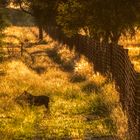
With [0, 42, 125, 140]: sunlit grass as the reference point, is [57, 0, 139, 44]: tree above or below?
above

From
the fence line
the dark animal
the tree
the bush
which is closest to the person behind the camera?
the fence line

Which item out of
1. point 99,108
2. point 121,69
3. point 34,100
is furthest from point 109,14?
point 34,100

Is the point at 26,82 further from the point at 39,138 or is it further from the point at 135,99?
the point at 135,99

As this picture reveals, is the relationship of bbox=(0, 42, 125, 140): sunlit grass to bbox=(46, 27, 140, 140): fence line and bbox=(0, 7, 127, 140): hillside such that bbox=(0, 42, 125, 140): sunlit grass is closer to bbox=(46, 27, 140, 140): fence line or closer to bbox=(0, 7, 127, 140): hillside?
bbox=(0, 7, 127, 140): hillside

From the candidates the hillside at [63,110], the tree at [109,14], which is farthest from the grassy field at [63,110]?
the tree at [109,14]

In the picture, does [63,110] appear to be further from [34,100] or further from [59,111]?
[34,100]

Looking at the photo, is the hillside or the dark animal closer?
the hillside

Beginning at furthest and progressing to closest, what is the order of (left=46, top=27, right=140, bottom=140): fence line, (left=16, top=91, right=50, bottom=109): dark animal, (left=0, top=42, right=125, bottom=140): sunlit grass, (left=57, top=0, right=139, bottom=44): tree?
(left=57, top=0, right=139, bottom=44): tree → (left=16, top=91, right=50, bottom=109): dark animal → (left=0, top=42, right=125, bottom=140): sunlit grass → (left=46, top=27, right=140, bottom=140): fence line

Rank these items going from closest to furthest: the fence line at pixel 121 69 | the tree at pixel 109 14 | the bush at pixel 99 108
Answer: the fence line at pixel 121 69
the bush at pixel 99 108
the tree at pixel 109 14

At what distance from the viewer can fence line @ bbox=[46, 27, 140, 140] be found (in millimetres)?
9148

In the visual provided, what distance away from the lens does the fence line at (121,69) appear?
30.0ft

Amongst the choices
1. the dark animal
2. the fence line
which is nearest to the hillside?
the dark animal

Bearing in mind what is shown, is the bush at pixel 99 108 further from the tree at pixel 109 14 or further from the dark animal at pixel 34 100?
the tree at pixel 109 14

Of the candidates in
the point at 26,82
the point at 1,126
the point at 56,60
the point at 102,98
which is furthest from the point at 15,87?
the point at 56,60
